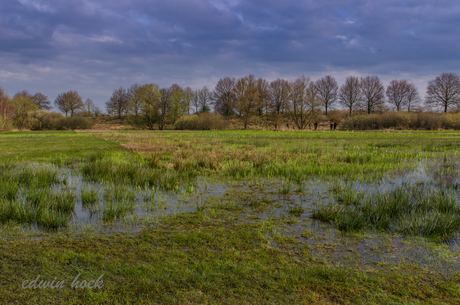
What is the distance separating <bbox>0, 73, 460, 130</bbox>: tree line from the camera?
56.6 m

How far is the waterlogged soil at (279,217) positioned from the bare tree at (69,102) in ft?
273

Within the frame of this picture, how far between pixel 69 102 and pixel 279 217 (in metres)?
88.5

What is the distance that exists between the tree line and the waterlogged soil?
1995 inches

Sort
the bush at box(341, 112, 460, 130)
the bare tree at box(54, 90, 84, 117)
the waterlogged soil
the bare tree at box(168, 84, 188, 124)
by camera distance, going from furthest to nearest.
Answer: the bare tree at box(54, 90, 84, 117)
the bare tree at box(168, 84, 188, 124)
the bush at box(341, 112, 460, 130)
the waterlogged soil

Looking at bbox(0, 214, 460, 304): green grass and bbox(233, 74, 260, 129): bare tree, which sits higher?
bbox(233, 74, 260, 129): bare tree

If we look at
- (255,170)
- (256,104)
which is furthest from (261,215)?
(256,104)

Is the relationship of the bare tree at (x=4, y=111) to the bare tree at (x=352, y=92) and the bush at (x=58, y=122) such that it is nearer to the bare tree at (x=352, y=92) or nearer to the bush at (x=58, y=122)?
the bush at (x=58, y=122)

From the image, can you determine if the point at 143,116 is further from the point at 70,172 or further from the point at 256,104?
the point at 70,172

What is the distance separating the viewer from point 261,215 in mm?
4602

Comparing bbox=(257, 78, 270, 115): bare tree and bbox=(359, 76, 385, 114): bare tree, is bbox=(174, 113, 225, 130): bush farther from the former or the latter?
bbox=(359, 76, 385, 114): bare tree

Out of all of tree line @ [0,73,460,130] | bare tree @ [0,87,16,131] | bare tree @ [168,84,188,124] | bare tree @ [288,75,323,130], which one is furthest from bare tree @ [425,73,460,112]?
bare tree @ [0,87,16,131]

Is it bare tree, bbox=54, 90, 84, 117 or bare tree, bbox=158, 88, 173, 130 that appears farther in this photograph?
bare tree, bbox=54, 90, 84, 117

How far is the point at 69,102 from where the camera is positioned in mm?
78562

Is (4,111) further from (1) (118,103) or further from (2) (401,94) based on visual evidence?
(2) (401,94)
